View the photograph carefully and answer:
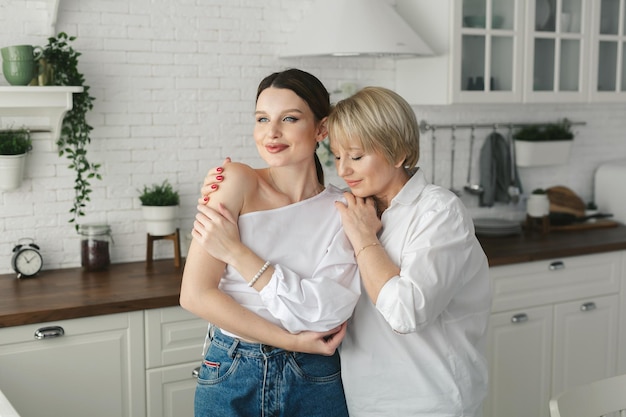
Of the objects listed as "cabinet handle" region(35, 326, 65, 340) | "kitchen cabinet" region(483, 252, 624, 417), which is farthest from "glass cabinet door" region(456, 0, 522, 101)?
"cabinet handle" region(35, 326, 65, 340)

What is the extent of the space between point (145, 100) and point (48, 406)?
1369 mm

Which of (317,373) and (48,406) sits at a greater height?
(317,373)

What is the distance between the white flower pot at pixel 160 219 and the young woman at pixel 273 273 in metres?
1.47

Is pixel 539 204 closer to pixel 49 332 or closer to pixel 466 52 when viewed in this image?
pixel 466 52

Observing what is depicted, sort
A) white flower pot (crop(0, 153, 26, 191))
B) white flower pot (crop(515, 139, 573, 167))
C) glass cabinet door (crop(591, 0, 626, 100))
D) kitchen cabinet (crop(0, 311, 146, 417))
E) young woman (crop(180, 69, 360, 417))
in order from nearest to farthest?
young woman (crop(180, 69, 360, 417))
kitchen cabinet (crop(0, 311, 146, 417))
white flower pot (crop(0, 153, 26, 191))
glass cabinet door (crop(591, 0, 626, 100))
white flower pot (crop(515, 139, 573, 167))

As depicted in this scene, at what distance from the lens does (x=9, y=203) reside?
335cm

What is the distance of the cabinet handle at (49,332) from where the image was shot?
2814mm

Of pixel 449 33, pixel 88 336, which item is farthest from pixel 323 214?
pixel 449 33

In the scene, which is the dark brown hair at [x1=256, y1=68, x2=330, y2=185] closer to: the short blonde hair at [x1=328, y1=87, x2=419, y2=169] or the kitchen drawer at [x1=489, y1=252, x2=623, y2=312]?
the short blonde hair at [x1=328, y1=87, x2=419, y2=169]

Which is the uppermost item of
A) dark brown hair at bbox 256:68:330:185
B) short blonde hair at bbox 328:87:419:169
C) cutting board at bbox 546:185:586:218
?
dark brown hair at bbox 256:68:330:185

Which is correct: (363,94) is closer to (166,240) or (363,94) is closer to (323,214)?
(323,214)

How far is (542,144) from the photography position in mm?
4504

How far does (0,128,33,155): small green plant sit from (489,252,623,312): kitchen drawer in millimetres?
2091

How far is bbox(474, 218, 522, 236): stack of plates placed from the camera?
4.23 m
